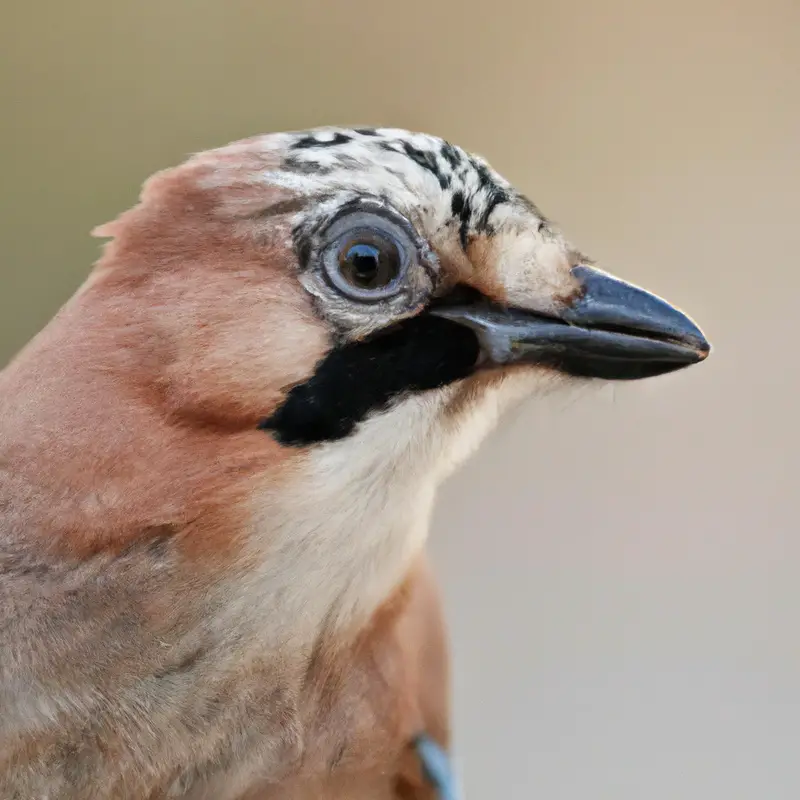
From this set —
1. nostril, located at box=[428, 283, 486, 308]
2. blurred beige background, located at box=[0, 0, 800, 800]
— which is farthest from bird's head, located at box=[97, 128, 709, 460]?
blurred beige background, located at box=[0, 0, 800, 800]

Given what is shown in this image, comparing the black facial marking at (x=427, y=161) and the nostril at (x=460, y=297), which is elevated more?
the black facial marking at (x=427, y=161)

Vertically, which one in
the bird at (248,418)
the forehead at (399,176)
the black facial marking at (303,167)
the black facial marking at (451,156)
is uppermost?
the black facial marking at (451,156)

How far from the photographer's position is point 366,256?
1.52 ft

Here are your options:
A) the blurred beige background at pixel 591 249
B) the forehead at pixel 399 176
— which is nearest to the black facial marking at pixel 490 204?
the forehead at pixel 399 176

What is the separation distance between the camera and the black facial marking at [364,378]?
47 centimetres

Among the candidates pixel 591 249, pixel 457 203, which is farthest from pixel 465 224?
pixel 591 249

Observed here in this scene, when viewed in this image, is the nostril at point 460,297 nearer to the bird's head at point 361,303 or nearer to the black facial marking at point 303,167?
the bird's head at point 361,303

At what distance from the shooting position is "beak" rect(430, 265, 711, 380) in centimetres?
49

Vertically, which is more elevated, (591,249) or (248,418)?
(591,249)

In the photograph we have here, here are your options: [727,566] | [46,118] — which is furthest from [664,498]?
[46,118]

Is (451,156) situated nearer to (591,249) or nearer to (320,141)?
(320,141)

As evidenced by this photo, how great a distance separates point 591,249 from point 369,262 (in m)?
0.61

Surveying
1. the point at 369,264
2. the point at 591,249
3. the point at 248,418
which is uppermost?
the point at 591,249

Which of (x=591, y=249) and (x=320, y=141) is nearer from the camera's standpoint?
(x=320, y=141)
